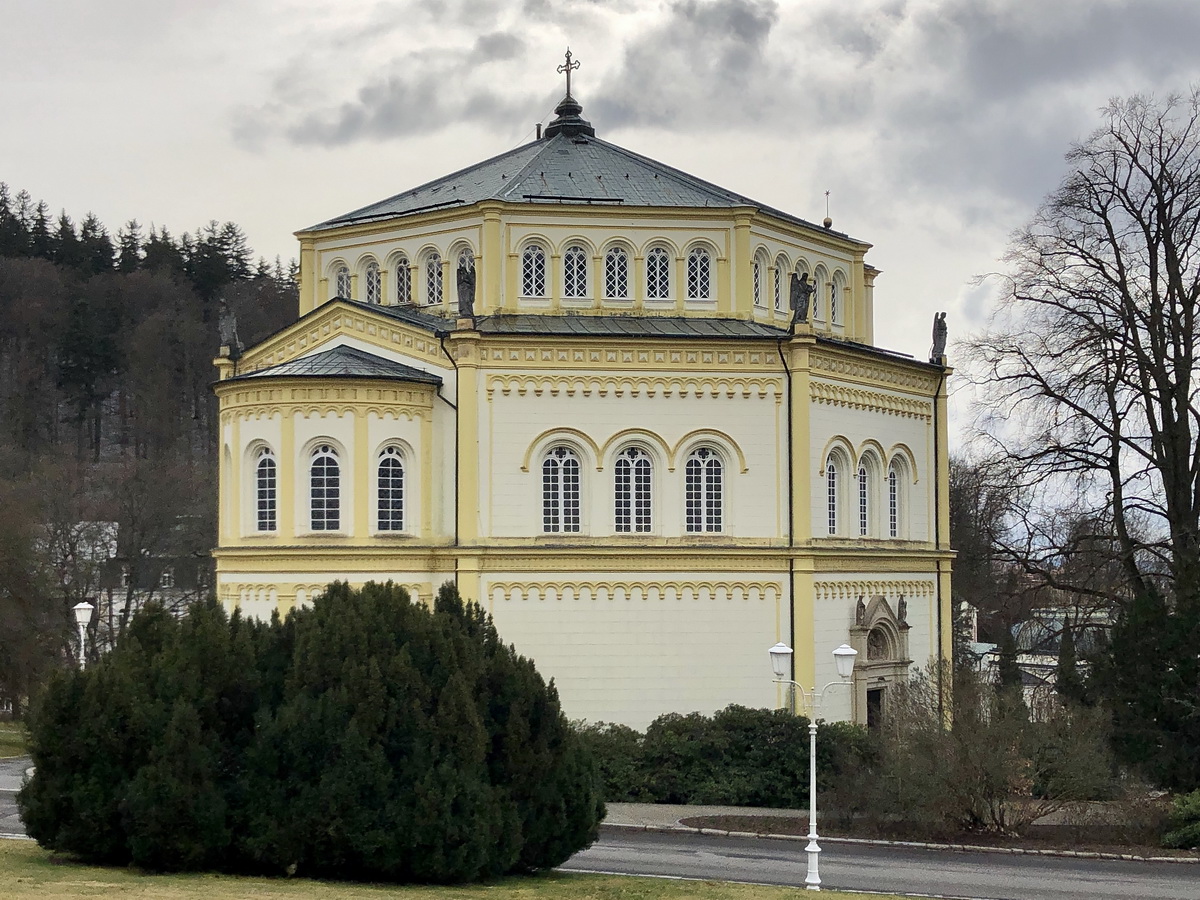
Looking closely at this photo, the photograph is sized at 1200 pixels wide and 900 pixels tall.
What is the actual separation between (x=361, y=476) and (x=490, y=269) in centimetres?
624

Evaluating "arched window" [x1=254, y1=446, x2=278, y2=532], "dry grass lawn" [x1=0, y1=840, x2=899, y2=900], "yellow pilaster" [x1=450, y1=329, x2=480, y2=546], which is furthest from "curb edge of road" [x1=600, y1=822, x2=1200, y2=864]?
"arched window" [x1=254, y1=446, x2=278, y2=532]

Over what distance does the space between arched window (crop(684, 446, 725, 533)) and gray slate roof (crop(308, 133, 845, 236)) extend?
6546mm

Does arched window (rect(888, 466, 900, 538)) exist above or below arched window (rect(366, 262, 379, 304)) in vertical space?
below

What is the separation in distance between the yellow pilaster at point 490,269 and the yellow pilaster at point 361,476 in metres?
4.62

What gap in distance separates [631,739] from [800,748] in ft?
11.9

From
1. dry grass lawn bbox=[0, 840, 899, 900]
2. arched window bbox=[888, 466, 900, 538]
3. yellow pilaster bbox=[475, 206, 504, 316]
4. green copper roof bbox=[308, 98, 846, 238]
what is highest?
green copper roof bbox=[308, 98, 846, 238]

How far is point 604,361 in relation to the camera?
38188 millimetres

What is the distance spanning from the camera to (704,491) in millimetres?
38688

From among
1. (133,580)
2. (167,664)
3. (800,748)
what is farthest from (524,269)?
(133,580)

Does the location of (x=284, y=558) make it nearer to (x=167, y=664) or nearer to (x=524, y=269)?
(x=524, y=269)

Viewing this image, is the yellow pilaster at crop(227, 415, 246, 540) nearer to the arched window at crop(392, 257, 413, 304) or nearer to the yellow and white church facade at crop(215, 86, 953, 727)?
the yellow and white church facade at crop(215, 86, 953, 727)

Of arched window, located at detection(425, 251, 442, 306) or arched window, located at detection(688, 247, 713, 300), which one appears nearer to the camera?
arched window, located at detection(688, 247, 713, 300)

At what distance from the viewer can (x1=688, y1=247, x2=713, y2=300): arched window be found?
41.2m

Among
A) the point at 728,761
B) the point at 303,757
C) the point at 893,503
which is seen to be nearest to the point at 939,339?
the point at 893,503
